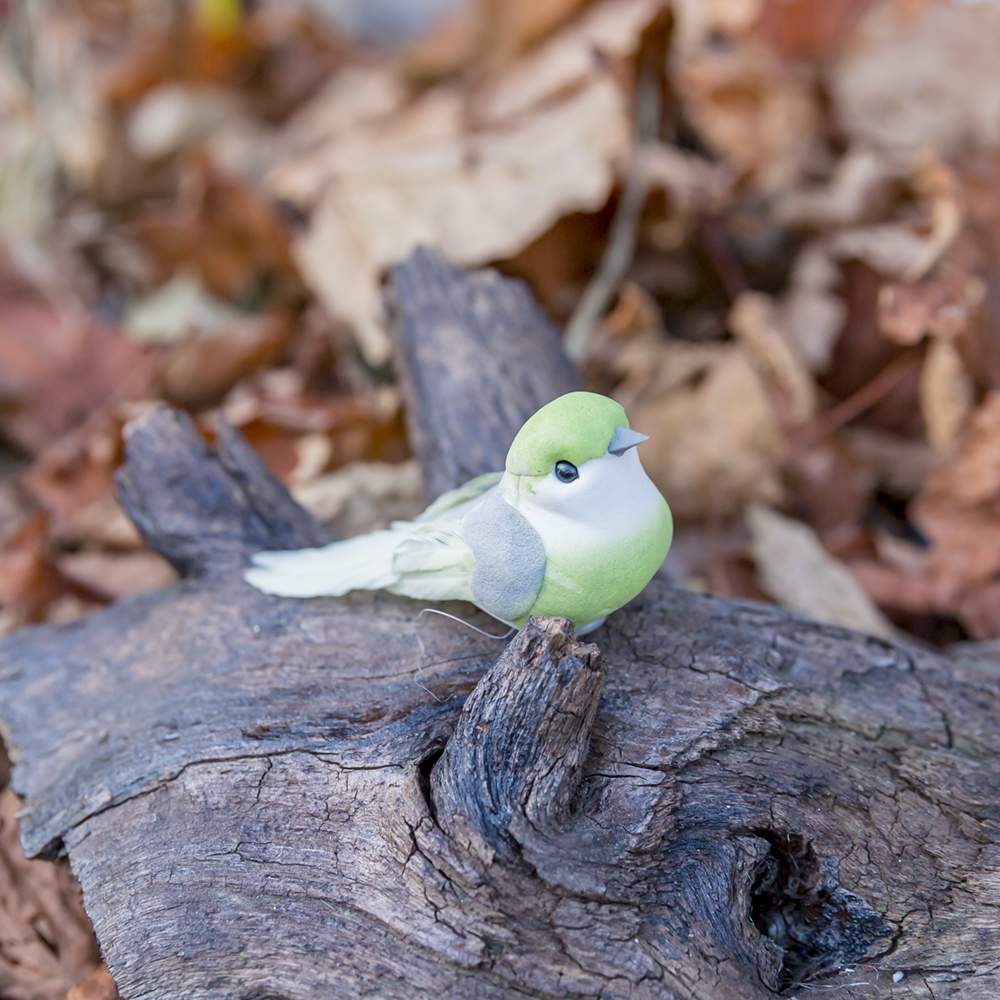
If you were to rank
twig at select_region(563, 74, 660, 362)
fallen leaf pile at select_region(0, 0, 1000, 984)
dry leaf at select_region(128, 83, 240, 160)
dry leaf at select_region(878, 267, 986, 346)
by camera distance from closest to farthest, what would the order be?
dry leaf at select_region(878, 267, 986, 346), fallen leaf pile at select_region(0, 0, 1000, 984), twig at select_region(563, 74, 660, 362), dry leaf at select_region(128, 83, 240, 160)

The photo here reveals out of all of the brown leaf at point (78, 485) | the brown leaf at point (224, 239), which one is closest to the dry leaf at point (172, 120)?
the brown leaf at point (224, 239)

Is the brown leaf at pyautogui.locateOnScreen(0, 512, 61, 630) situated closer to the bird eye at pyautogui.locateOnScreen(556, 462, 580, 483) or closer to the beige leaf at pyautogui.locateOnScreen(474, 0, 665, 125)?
the bird eye at pyautogui.locateOnScreen(556, 462, 580, 483)

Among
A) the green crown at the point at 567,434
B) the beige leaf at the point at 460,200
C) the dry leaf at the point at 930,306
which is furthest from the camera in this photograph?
the beige leaf at the point at 460,200

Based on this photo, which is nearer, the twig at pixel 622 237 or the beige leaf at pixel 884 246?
the beige leaf at pixel 884 246

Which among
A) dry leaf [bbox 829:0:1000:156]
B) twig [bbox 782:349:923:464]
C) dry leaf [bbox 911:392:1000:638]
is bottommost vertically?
dry leaf [bbox 911:392:1000:638]

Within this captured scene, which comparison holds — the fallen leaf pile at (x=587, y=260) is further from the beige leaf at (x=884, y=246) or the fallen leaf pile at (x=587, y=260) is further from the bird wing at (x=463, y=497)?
the bird wing at (x=463, y=497)

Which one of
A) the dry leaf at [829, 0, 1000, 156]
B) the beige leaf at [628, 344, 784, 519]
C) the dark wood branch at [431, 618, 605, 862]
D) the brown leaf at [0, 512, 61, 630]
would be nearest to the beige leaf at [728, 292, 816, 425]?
the beige leaf at [628, 344, 784, 519]

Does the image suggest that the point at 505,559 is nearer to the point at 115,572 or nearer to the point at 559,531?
the point at 559,531
